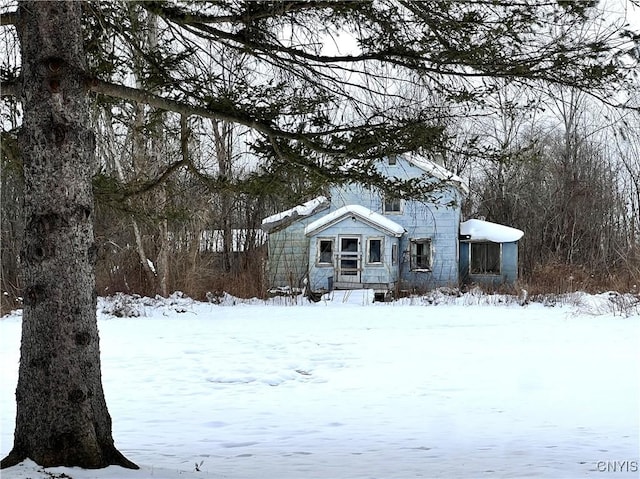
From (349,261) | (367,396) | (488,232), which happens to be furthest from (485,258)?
(367,396)

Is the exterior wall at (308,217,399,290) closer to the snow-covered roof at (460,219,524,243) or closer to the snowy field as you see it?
the snow-covered roof at (460,219,524,243)

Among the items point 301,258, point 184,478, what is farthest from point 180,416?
point 301,258

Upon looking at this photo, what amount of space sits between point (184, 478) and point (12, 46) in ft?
9.72

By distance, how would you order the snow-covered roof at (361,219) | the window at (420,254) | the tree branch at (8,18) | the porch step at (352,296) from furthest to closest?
the window at (420,254), the snow-covered roof at (361,219), the porch step at (352,296), the tree branch at (8,18)

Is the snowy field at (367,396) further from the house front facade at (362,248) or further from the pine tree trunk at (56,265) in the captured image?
the house front facade at (362,248)

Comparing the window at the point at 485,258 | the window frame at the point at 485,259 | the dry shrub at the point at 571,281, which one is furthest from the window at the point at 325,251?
the dry shrub at the point at 571,281

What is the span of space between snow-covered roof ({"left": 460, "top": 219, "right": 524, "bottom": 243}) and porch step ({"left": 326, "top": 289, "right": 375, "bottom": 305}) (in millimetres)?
5158

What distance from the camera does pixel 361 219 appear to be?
75.7 feet

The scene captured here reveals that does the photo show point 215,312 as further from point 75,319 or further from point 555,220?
point 555,220

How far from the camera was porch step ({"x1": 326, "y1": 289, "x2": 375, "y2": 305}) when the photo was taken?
2052 cm

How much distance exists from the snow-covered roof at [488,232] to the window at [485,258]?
25.3 inches

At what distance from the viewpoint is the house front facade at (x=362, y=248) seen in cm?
2297

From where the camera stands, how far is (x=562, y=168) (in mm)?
29359

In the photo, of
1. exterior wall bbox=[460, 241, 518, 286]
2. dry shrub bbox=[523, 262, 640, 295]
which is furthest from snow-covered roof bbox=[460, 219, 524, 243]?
dry shrub bbox=[523, 262, 640, 295]
